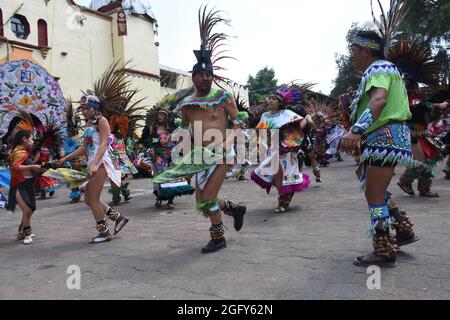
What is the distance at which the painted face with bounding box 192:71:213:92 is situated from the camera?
4180mm

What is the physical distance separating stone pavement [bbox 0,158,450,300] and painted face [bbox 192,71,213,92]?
1.60 meters

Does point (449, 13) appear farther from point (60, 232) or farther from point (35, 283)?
point (35, 283)

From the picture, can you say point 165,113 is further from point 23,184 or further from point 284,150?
point 23,184

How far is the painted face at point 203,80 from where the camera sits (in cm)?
418

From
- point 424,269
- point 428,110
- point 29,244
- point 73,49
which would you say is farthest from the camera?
point 73,49

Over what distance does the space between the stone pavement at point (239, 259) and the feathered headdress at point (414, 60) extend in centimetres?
164

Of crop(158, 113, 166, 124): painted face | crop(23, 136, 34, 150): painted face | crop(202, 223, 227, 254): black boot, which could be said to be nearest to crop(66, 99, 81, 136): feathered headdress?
crop(158, 113, 166, 124): painted face

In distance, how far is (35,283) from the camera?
11.0 feet

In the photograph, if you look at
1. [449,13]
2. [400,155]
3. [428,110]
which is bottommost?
[400,155]

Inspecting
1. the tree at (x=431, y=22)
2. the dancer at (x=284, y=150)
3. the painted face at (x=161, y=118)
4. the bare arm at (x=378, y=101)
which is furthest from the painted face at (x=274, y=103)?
the tree at (x=431, y=22)

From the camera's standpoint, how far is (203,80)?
4.19 metres

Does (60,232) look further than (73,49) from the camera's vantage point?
No
